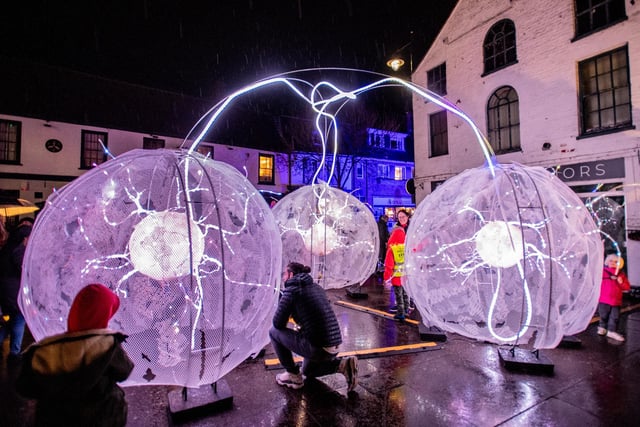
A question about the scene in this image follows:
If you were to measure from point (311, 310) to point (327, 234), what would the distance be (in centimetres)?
322

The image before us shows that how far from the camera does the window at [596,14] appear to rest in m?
9.79

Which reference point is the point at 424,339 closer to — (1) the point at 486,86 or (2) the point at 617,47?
(2) the point at 617,47

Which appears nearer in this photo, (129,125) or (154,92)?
(129,125)

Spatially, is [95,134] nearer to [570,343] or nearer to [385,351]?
[385,351]

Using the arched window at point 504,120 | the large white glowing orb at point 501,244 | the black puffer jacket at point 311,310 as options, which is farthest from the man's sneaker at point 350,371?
the arched window at point 504,120

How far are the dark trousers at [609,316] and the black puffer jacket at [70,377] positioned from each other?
7695mm

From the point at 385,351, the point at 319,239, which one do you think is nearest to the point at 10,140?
the point at 319,239

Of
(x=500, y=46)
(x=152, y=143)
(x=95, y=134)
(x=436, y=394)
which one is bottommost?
(x=436, y=394)

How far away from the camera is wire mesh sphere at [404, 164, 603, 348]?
14.2 feet

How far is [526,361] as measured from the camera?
4773 mm

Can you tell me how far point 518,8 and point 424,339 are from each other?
41.0 feet

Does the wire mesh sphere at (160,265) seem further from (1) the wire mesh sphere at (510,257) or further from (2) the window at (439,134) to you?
(2) the window at (439,134)

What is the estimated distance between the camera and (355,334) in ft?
21.1

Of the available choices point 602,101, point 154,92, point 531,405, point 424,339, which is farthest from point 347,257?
point 154,92
